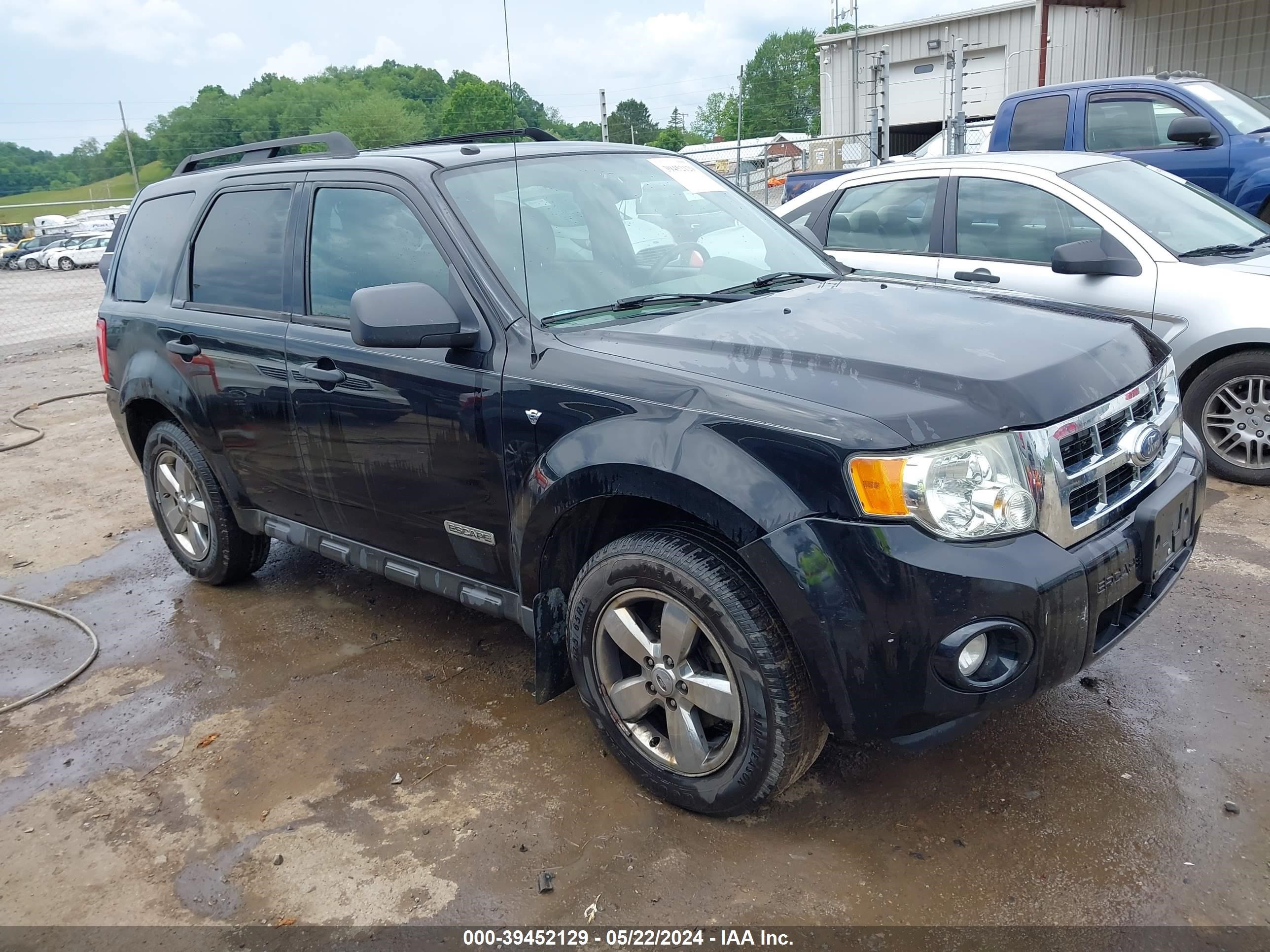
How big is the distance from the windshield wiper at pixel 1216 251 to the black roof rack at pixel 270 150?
4.15 metres

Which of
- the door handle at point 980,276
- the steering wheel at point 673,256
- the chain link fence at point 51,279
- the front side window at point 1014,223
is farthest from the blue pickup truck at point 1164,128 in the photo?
the chain link fence at point 51,279

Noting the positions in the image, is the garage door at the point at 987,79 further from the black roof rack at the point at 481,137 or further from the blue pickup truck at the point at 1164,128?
the black roof rack at the point at 481,137

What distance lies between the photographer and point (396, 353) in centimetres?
344

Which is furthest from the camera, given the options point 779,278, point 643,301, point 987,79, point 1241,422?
point 987,79

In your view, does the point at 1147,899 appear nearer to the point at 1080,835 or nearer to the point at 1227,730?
the point at 1080,835

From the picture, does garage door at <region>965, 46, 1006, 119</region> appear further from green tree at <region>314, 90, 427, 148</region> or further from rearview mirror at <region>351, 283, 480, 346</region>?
rearview mirror at <region>351, 283, 480, 346</region>

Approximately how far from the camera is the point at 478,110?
4.04 m

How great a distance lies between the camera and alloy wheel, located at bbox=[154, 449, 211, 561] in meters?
4.81

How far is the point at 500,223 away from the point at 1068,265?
9.58ft

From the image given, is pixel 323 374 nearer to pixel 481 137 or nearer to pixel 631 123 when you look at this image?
pixel 481 137

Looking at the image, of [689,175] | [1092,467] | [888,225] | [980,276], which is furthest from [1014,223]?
[1092,467]

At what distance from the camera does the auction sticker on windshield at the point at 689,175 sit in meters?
4.03

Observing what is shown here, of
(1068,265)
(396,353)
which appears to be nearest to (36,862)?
(396,353)

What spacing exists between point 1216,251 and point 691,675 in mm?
4325
